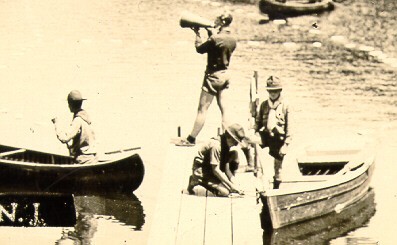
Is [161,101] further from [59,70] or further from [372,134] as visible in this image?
[372,134]

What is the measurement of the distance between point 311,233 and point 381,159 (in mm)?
2508

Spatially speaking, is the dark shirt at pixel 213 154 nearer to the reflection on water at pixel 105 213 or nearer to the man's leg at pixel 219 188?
the man's leg at pixel 219 188

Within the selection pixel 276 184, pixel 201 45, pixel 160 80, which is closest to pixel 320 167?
pixel 276 184

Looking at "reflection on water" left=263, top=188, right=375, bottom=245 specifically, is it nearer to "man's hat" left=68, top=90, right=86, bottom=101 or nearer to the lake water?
the lake water

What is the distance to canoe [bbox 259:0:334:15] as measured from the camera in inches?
680

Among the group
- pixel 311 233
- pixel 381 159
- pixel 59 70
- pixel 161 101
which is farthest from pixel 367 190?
pixel 59 70

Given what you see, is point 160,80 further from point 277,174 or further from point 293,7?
point 277,174

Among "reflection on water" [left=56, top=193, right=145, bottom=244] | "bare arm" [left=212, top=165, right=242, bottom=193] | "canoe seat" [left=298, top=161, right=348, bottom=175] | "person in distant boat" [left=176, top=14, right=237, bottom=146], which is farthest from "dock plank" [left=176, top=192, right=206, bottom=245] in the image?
"canoe seat" [left=298, top=161, right=348, bottom=175]

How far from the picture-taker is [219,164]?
9.24 m

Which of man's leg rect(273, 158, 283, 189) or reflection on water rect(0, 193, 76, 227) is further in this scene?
reflection on water rect(0, 193, 76, 227)

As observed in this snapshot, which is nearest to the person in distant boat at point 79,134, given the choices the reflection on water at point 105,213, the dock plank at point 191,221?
the reflection on water at point 105,213

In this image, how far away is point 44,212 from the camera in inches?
423

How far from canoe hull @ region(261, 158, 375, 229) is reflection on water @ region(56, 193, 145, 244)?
1880mm

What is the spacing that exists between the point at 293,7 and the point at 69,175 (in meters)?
7.74
